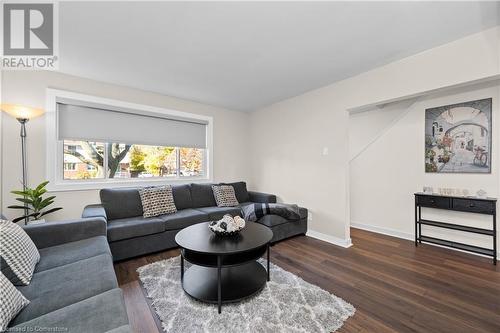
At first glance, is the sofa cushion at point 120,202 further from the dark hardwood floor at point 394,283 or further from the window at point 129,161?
the dark hardwood floor at point 394,283

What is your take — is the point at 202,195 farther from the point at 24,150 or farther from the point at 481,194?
the point at 481,194

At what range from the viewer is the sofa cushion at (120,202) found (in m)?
2.96

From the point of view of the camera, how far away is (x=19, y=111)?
238 cm

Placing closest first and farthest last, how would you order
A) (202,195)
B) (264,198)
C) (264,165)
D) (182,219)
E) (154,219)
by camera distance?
(154,219)
(182,219)
(202,195)
(264,198)
(264,165)

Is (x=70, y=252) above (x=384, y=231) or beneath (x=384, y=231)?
above

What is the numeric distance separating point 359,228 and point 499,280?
1874 millimetres

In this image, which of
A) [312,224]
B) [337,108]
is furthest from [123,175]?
[337,108]

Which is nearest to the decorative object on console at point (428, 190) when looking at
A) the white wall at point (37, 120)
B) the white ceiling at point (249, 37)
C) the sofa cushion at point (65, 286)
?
the white ceiling at point (249, 37)

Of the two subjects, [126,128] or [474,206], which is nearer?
[474,206]

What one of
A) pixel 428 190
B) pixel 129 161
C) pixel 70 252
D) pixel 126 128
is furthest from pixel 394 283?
pixel 126 128

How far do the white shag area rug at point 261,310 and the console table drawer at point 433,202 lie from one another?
217 cm

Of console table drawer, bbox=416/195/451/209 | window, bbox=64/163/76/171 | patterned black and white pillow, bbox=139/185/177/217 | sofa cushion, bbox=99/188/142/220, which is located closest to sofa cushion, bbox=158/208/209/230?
patterned black and white pillow, bbox=139/185/177/217

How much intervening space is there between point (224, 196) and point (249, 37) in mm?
2549

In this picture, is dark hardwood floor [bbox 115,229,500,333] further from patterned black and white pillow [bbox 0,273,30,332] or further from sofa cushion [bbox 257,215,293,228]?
patterned black and white pillow [bbox 0,273,30,332]
